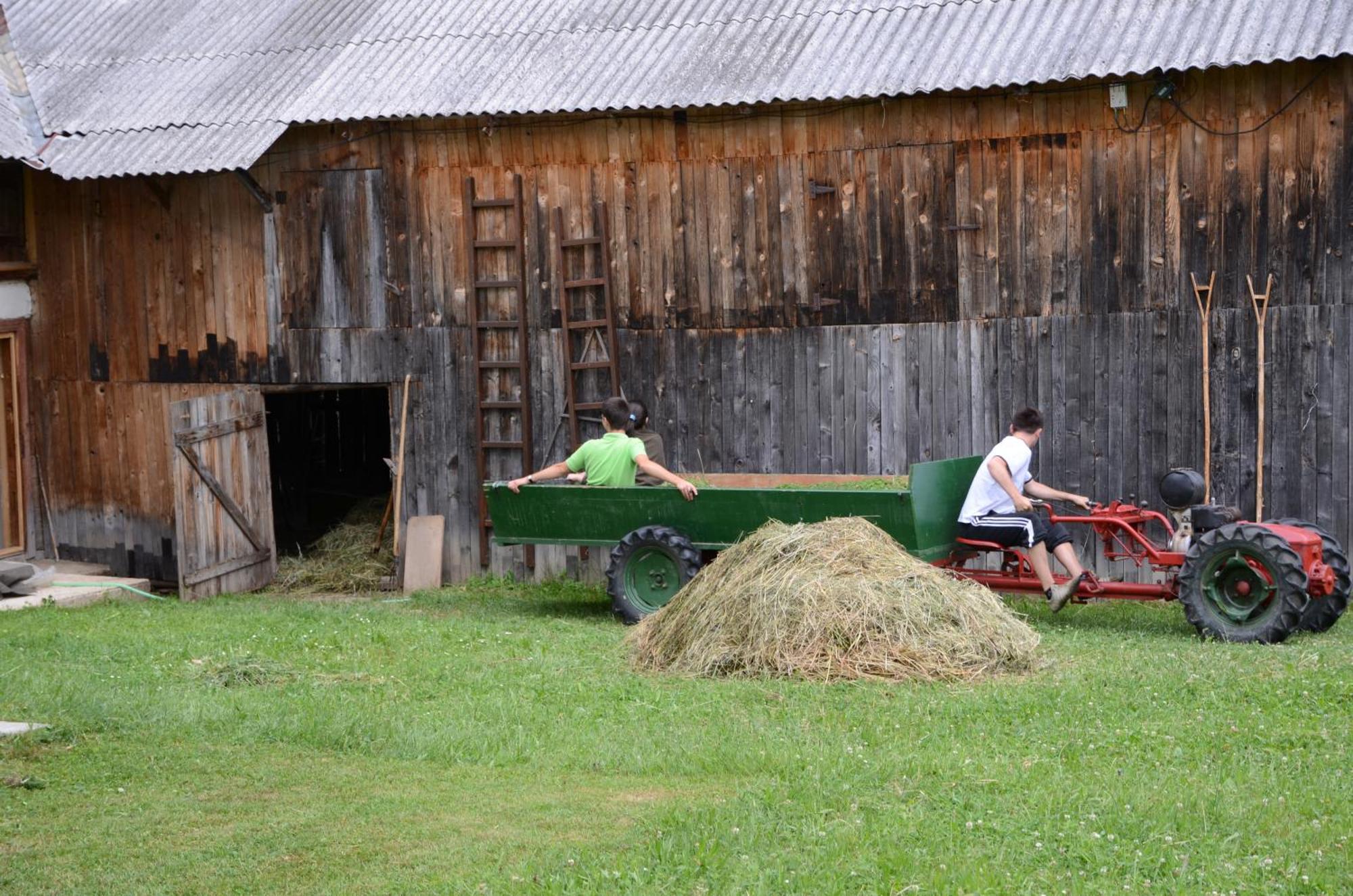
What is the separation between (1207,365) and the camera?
12.4 m

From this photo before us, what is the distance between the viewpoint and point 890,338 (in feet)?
44.3

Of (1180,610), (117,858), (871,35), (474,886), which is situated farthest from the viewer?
(871,35)

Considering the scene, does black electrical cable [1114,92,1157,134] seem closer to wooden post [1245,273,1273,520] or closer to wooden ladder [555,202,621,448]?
wooden post [1245,273,1273,520]

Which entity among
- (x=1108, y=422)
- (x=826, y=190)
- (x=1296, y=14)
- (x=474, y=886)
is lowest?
(x=474, y=886)

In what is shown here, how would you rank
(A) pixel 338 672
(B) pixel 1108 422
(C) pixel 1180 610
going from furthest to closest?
(B) pixel 1108 422 → (C) pixel 1180 610 → (A) pixel 338 672

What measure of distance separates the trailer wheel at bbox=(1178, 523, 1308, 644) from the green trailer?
6.06 ft

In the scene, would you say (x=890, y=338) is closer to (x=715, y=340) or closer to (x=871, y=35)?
(x=715, y=340)

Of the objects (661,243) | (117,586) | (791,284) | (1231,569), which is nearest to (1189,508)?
(1231,569)

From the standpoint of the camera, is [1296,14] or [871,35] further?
[871,35]

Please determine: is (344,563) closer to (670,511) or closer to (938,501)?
(670,511)

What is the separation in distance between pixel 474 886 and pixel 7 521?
12853 millimetres

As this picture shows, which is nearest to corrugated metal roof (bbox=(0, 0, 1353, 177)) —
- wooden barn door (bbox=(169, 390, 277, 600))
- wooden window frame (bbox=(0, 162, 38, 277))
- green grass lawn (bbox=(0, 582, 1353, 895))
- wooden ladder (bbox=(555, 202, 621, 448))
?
wooden window frame (bbox=(0, 162, 38, 277))

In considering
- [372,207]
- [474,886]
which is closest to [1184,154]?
[372,207]

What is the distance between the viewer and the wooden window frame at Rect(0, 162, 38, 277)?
16.7 m
